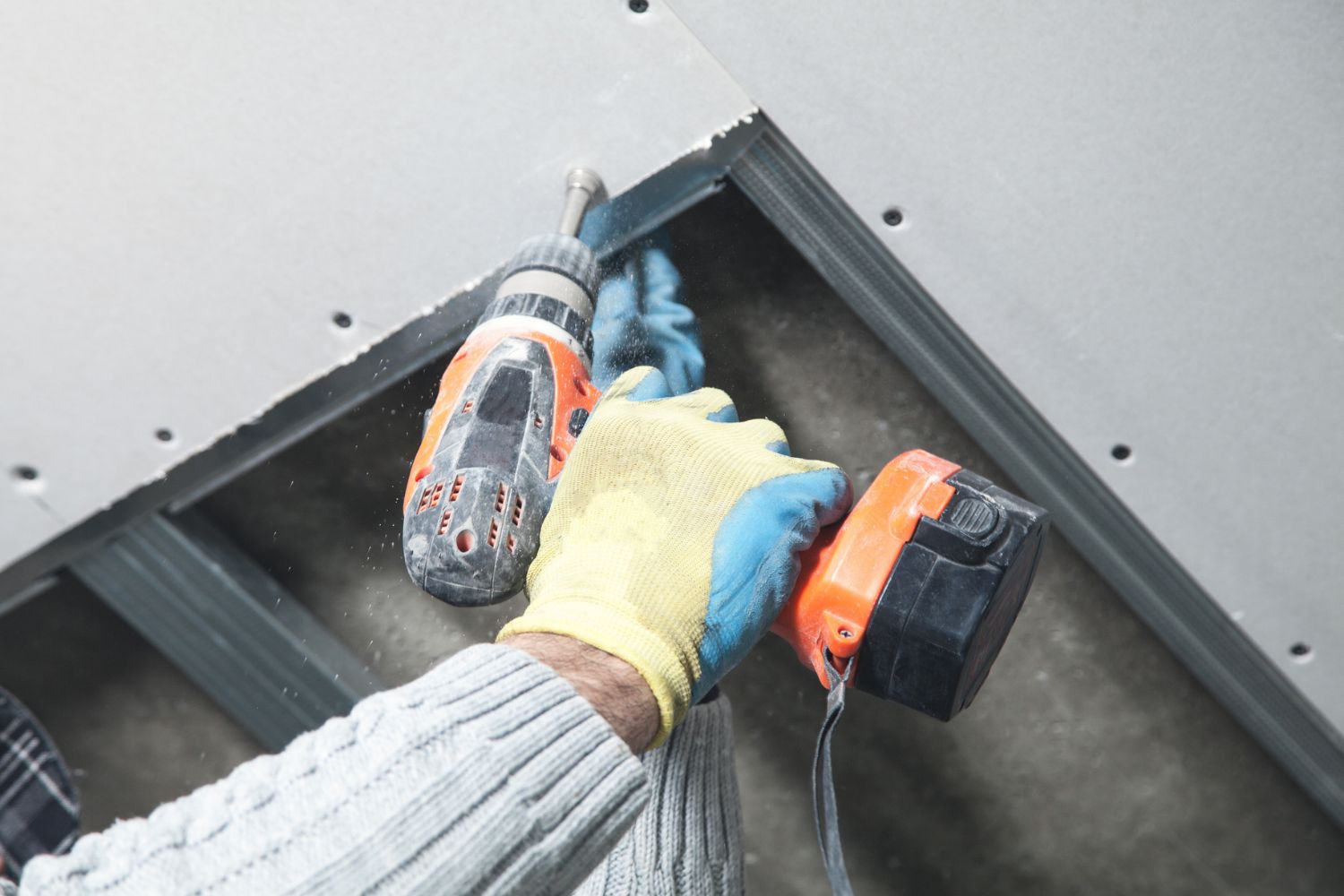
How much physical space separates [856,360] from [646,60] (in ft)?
1.44

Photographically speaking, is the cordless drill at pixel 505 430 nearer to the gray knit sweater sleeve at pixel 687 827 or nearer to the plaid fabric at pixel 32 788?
the gray knit sweater sleeve at pixel 687 827

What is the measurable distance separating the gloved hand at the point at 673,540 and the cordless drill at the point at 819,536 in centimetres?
3

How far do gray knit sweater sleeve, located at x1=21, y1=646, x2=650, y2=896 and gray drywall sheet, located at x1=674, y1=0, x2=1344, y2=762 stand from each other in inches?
26.5

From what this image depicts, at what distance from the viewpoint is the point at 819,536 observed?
32.6 inches

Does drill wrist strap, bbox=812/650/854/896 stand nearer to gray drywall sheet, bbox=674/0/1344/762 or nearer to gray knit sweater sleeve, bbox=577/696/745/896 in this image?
gray knit sweater sleeve, bbox=577/696/745/896

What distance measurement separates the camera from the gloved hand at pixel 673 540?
2.33 ft

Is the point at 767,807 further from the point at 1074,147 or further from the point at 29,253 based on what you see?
the point at 29,253

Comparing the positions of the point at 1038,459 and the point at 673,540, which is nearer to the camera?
the point at 673,540

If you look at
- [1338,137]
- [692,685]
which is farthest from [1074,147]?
[692,685]

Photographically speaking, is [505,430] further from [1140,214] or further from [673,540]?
[1140,214]

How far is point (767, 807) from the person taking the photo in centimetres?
148

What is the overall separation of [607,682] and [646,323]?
1.63 ft

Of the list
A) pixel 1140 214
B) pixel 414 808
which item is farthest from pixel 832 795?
pixel 1140 214

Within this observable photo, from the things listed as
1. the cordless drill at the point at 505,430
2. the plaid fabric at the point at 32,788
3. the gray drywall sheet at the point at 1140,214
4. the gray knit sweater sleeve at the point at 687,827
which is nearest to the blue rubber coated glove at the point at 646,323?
the cordless drill at the point at 505,430
